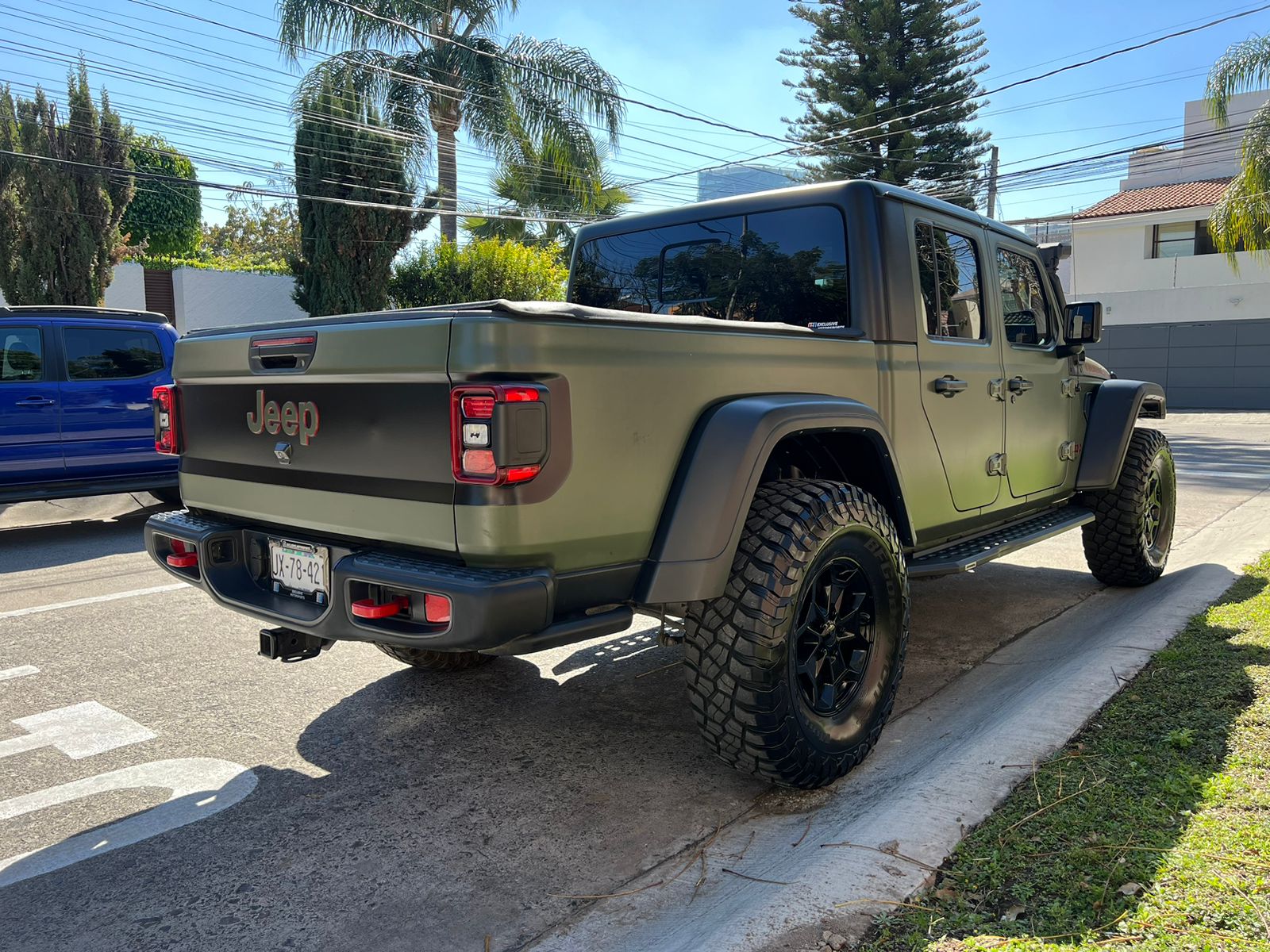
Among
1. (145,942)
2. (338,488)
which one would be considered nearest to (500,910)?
(145,942)

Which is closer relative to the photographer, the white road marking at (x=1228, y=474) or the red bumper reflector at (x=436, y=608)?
the red bumper reflector at (x=436, y=608)

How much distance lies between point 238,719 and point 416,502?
1815 millimetres

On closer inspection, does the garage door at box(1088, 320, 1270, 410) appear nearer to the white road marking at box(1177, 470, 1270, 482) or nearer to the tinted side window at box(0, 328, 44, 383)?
the white road marking at box(1177, 470, 1270, 482)

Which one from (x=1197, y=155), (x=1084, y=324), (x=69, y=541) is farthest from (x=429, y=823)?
(x=1197, y=155)

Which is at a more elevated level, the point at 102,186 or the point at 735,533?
the point at 102,186

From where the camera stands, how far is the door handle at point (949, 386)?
401 centimetres

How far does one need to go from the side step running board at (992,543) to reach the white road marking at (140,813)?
2.57 meters

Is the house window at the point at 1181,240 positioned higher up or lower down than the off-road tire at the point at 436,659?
higher up

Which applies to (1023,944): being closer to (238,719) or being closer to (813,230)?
(813,230)

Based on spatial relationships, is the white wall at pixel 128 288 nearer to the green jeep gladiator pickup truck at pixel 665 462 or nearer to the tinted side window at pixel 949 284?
the green jeep gladiator pickup truck at pixel 665 462

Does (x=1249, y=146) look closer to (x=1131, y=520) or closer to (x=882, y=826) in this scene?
(x=1131, y=520)

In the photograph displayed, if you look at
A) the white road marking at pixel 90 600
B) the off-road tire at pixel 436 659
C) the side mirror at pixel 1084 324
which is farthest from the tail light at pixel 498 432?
the side mirror at pixel 1084 324

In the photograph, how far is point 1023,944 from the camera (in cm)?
209

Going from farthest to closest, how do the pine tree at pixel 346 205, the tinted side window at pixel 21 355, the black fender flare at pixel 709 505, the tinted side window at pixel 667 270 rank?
the pine tree at pixel 346 205 < the tinted side window at pixel 21 355 < the tinted side window at pixel 667 270 < the black fender flare at pixel 709 505
